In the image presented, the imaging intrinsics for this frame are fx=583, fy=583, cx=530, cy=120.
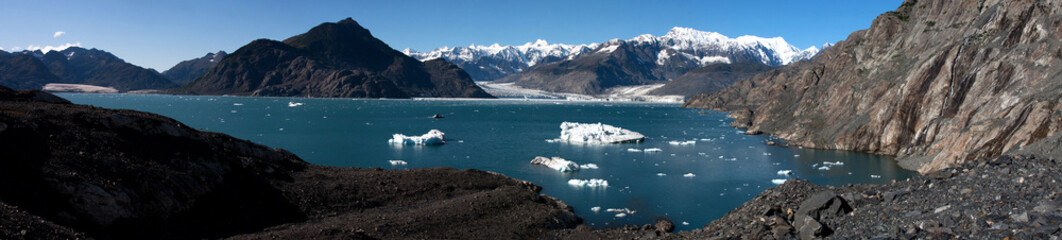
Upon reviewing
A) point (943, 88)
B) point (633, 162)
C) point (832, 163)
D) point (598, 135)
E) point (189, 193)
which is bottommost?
point (633, 162)

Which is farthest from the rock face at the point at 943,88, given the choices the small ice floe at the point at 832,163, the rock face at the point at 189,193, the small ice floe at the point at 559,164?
the rock face at the point at 189,193

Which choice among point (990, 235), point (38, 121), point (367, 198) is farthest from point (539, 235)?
point (38, 121)

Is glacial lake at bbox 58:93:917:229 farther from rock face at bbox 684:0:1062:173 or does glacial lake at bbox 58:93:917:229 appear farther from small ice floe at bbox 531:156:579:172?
rock face at bbox 684:0:1062:173

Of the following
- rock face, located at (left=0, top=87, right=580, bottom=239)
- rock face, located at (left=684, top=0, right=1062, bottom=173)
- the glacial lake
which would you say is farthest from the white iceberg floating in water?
rock face, located at (left=0, top=87, right=580, bottom=239)

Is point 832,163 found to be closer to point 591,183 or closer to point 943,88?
point 943,88

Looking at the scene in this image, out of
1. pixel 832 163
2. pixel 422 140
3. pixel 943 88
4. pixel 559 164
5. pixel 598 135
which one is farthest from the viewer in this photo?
pixel 598 135

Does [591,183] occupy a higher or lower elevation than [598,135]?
lower

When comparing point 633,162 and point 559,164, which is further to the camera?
point 633,162

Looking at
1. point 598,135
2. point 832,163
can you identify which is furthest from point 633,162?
point 598,135
